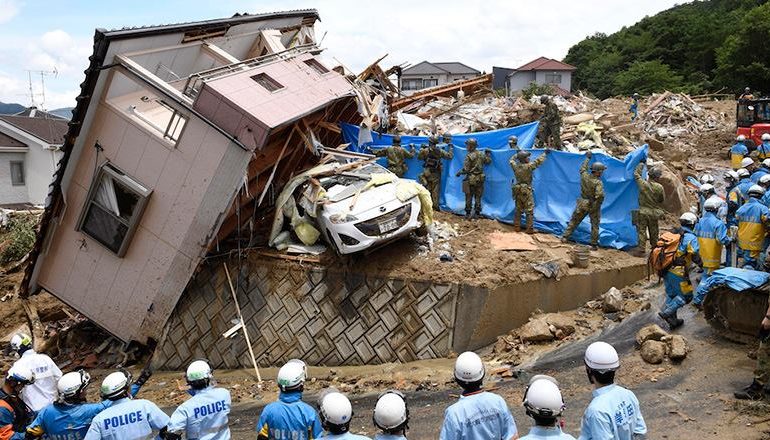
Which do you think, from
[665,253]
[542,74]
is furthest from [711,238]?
[542,74]

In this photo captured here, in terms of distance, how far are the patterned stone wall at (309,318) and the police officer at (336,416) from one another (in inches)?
212

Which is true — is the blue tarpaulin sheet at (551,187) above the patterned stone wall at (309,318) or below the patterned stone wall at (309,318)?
above

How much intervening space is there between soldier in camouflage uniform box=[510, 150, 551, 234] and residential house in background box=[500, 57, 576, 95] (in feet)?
142

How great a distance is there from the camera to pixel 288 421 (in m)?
4.15

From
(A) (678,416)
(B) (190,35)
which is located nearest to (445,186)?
(B) (190,35)

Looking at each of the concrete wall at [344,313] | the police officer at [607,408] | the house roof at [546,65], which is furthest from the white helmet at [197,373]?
the house roof at [546,65]

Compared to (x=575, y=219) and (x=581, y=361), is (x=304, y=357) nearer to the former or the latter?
(x=581, y=361)

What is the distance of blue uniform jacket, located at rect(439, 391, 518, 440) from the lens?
12.8 ft

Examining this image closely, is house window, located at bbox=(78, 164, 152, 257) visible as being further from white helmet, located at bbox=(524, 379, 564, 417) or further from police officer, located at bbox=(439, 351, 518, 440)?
white helmet, located at bbox=(524, 379, 564, 417)

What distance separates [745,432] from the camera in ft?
18.7

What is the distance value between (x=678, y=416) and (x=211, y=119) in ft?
24.7

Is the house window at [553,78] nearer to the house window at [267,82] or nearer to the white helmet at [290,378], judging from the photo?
the house window at [267,82]

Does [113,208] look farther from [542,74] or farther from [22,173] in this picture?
[542,74]

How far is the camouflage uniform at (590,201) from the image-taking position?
10328 mm
